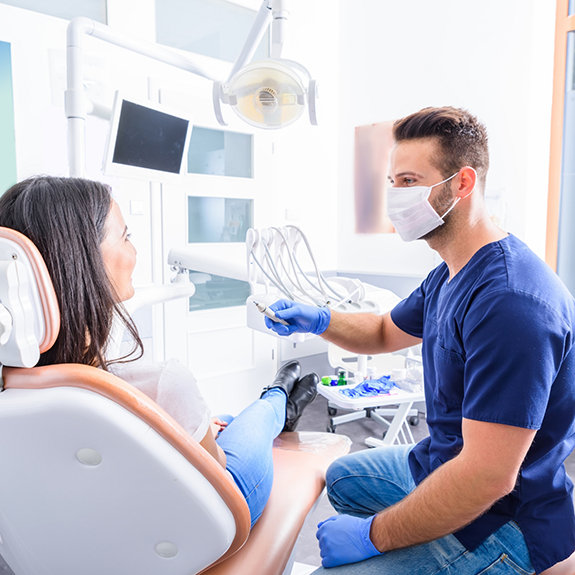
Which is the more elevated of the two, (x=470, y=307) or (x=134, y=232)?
(x=134, y=232)

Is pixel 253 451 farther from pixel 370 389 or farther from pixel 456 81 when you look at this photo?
pixel 456 81

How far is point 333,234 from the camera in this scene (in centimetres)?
373

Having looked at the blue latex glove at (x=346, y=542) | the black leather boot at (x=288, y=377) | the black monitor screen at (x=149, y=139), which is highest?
the black monitor screen at (x=149, y=139)

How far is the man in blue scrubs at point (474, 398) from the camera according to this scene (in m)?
0.85

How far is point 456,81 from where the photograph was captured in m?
2.96

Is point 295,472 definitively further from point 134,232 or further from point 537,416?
point 134,232

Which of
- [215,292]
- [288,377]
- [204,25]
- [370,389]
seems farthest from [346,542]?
[204,25]

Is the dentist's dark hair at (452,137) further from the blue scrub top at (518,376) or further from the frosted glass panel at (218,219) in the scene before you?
the frosted glass panel at (218,219)

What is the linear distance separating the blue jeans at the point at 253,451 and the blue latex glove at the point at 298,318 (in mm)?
255

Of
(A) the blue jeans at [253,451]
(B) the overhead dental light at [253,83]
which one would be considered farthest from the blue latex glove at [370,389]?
(B) the overhead dental light at [253,83]

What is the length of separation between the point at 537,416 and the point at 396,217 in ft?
2.03

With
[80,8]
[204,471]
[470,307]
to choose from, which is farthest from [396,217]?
[80,8]

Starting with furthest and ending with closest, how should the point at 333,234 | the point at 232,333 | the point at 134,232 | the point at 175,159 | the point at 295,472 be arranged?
the point at 333,234 < the point at 232,333 < the point at 134,232 < the point at 175,159 < the point at 295,472

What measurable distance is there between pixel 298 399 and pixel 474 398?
0.98m
